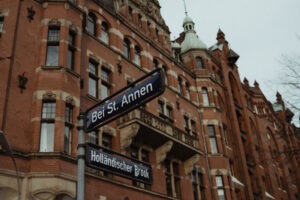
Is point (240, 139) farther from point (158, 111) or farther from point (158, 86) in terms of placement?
point (158, 86)

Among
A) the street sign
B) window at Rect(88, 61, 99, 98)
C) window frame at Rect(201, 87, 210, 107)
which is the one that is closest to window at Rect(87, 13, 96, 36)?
window at Rect(88, 61, 99, 98)

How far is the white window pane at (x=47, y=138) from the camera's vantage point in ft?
51.3

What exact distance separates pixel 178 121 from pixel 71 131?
1180 cm

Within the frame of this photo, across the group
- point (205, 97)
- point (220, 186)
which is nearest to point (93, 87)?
point (220, 186)

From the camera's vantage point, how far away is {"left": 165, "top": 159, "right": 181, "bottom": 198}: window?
74.9 ft

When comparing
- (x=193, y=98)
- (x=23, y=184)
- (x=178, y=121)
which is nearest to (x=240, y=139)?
(x=193, y=98)

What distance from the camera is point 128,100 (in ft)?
25.1

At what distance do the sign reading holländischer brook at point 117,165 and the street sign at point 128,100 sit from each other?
23.8 inches

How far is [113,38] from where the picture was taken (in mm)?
23406

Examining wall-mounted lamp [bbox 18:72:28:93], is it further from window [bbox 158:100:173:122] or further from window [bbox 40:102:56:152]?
window [bbox 158:100:173:122]

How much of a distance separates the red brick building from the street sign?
0.76 meters

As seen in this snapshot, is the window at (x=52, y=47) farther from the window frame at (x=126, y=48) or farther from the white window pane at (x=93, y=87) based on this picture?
the window frame at (x=126, y=48)

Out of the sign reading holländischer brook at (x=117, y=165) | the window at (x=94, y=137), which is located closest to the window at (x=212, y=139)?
the window at (x=94, y=137)

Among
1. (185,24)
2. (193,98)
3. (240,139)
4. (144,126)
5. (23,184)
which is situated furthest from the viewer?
(185,24)
